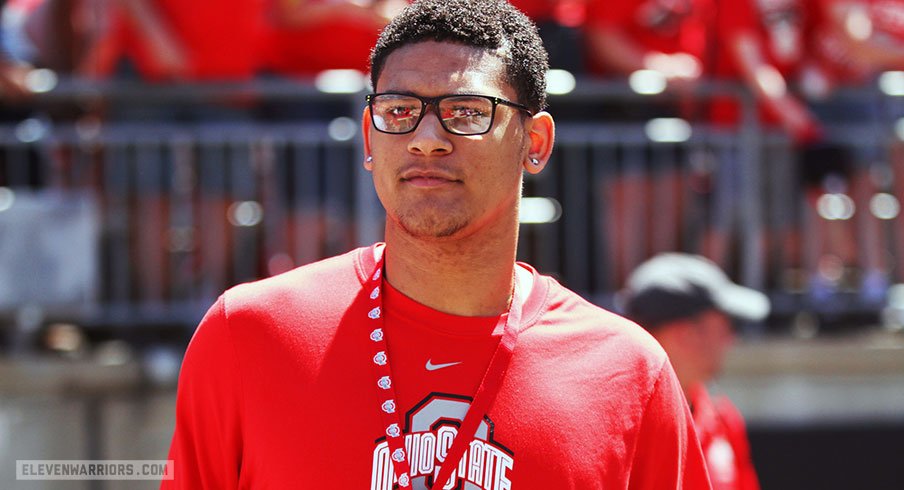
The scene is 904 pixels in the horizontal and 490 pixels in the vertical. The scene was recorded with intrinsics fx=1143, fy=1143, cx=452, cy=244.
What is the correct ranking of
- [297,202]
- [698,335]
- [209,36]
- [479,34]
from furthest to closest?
[297,202], [209,36], [698,335], [479,34]

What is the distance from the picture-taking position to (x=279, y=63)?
6133 mm

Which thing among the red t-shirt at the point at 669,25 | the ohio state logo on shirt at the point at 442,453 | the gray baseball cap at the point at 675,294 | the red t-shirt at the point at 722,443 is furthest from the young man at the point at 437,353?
the red t-shirt at the point at 669,25

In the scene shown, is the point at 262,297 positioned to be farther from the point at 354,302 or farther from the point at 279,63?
the point at 279,63

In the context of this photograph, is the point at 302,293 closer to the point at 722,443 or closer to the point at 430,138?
the point at 430,138

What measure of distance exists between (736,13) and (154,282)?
339 cm

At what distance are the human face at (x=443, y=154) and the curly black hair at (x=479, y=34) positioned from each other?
0.02 meters

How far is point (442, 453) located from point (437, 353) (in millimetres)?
200

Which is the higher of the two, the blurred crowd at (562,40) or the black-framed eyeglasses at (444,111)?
the blurred crowd at (562,40)

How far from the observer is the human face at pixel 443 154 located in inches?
89.1

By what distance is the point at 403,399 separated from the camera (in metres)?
2.26

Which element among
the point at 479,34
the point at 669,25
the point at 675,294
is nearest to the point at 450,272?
the point at 479,34

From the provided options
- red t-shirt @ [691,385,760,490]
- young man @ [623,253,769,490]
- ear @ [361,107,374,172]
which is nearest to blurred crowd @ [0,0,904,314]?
young man @ [623,253,769,490]

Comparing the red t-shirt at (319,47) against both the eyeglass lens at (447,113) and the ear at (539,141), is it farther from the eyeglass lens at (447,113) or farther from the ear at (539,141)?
the eyeglass lens at (447,113)

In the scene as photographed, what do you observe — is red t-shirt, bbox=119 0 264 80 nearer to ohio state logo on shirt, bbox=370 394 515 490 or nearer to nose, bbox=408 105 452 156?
nose, bbox=408 105 452 156
